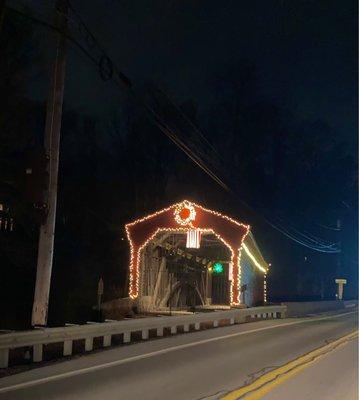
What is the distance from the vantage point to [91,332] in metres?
13.9

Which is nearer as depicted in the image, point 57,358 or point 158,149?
point 57,358

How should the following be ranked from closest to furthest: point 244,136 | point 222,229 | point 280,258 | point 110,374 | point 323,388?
1. point 323,388
2. point 110,374
3. point 222,229
4. point 244,136
5. point 280,258

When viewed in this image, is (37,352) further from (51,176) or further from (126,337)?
(51,176)

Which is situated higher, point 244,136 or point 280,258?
point 244,136

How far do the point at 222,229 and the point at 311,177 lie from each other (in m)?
40.7

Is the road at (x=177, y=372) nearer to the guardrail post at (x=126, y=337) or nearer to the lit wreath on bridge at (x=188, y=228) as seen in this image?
the guardrail post at (x=126, y=337)

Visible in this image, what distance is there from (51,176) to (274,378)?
27.8ft

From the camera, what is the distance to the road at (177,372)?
28.6 feet

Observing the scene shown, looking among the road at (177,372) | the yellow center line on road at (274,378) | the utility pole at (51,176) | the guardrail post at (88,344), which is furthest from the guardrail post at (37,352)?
the yellow center line on road at (274,378)

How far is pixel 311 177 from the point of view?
66.8 m

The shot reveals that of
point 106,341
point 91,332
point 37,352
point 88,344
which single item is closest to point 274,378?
point 37,352

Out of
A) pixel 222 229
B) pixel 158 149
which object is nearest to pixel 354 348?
pixel 222 229

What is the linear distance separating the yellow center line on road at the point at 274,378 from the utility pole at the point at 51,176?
21.7ft

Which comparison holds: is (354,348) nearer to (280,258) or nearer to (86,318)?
(86,318)
